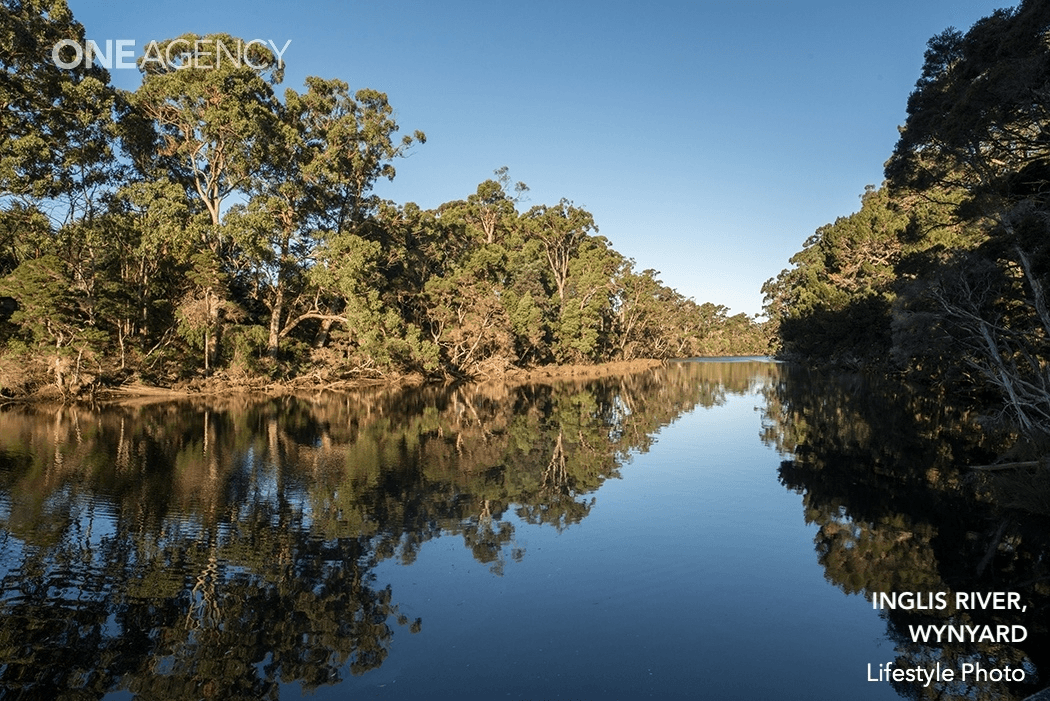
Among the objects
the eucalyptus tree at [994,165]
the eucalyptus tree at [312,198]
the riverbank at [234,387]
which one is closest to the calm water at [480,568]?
the eucalyptus tree at [994,165]

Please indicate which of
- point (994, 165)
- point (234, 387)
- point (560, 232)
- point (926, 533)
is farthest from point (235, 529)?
point (560, 232)

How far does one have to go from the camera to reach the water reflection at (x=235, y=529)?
6055 mm

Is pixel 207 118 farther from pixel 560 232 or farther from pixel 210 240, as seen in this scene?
pixel 560 232

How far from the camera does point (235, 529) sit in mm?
10125

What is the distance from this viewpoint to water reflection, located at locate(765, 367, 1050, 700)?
6629mm

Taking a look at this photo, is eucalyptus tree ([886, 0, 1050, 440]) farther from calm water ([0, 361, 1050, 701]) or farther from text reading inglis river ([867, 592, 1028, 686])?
text reading inglis river ([867, 592, 1028, 686])

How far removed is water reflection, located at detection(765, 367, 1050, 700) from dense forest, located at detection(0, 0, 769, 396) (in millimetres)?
27546

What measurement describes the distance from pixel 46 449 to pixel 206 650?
1407 cm

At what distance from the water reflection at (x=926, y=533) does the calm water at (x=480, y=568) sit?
2.4 inches

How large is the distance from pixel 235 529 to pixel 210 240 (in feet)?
95.7

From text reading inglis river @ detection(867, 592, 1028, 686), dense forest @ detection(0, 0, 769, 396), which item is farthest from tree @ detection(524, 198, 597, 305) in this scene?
text reading inglis river @ detection(867, 592, 1028, 686)

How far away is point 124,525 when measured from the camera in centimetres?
1009

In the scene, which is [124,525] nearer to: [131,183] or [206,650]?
[206,650]

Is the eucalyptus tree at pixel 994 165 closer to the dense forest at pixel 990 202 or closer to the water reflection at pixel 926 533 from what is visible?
the dense forest at pixel 990 202
